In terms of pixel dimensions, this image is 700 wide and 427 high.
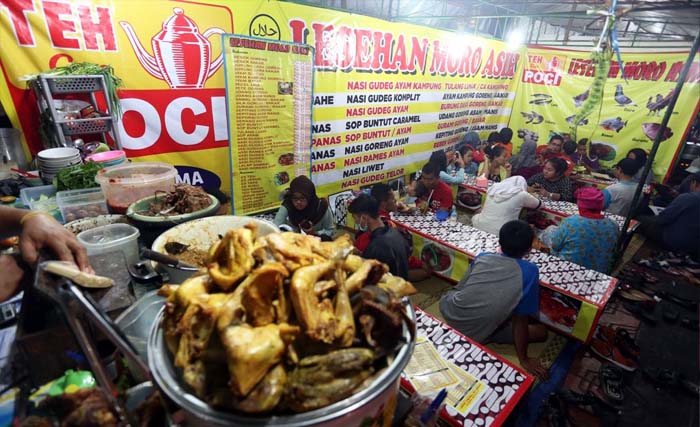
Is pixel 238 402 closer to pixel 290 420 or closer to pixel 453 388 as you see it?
pixel 290 420

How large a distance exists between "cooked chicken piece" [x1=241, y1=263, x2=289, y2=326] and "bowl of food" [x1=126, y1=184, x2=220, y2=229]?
1.41 m

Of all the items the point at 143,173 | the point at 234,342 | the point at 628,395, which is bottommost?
the point at 628,395

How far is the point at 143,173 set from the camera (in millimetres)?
2760

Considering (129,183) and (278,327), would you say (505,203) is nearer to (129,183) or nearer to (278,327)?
(129,183)

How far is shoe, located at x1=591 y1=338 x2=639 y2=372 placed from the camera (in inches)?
140

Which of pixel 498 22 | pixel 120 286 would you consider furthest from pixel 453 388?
pixel 498 22

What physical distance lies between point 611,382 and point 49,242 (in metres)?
4.48

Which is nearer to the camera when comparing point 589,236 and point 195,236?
point 195,236

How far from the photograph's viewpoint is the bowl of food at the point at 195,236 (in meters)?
1.85

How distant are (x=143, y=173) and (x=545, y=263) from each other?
428 centimetres

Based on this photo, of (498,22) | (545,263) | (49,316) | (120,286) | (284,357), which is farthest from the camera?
(498,22)

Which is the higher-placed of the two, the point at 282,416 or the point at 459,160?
the point at 282,416

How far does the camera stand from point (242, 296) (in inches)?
37.9

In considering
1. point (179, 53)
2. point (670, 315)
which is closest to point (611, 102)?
point (670, 315)
